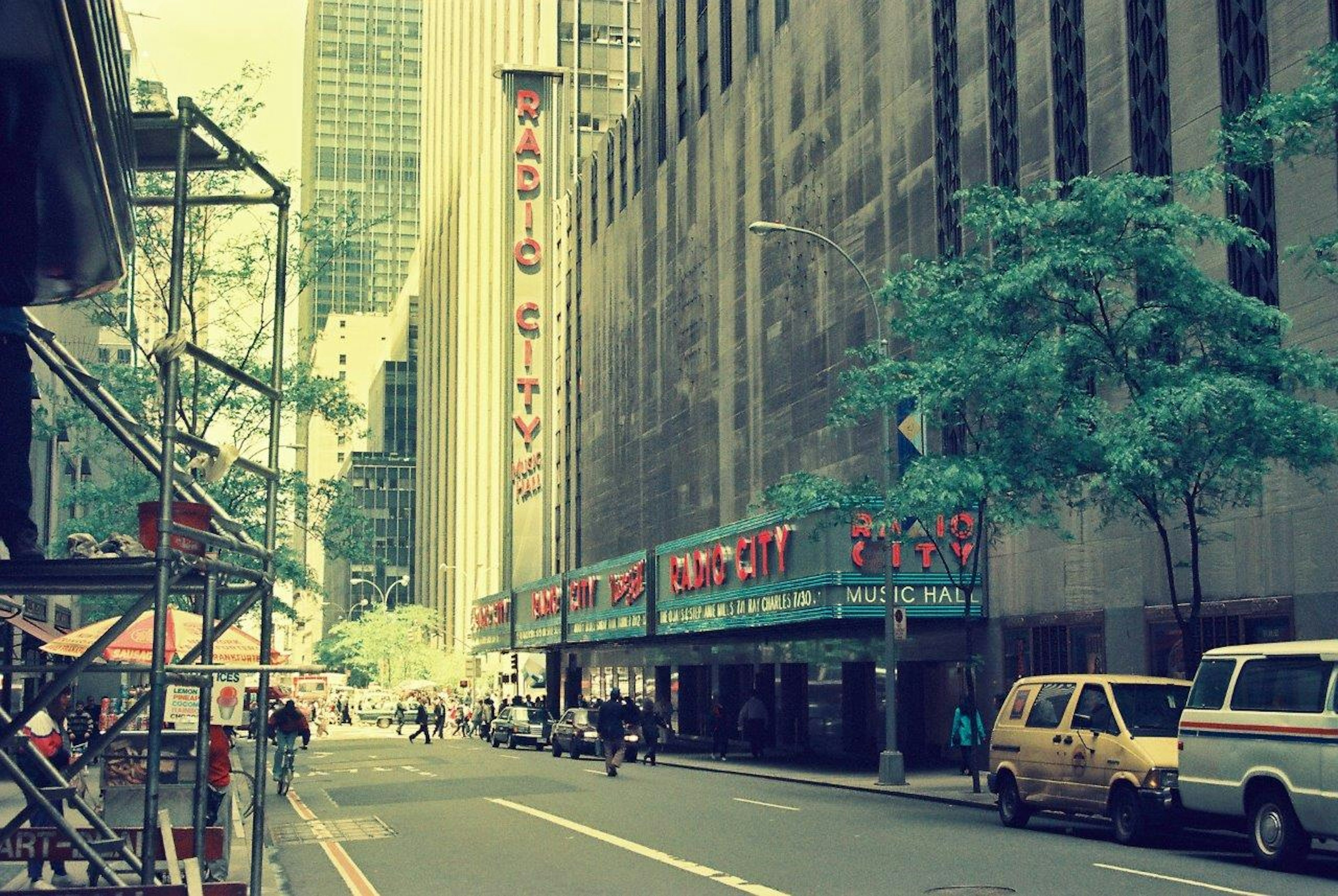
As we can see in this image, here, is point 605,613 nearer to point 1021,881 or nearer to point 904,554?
point 904,554

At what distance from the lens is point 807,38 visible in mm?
46938

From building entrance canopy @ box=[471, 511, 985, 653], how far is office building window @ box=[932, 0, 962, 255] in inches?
267

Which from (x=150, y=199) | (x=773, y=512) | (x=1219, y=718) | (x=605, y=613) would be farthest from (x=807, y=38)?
(x=150, y=199)

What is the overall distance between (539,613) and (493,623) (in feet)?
39.5

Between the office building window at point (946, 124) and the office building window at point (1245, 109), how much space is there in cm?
981

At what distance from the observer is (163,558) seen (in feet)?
24.8

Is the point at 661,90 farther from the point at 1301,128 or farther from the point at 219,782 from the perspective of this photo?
the point at 219,782

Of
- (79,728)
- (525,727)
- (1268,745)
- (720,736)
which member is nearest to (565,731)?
(525,727)

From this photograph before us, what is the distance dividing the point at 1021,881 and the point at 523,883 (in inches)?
191

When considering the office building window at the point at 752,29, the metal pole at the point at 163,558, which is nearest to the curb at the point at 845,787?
the metal pole at the point at 163,558

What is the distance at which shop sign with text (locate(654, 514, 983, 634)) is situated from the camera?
35.8 m

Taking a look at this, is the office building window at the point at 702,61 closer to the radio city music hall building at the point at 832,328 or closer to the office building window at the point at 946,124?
the radio city music hall building at the point at 832,328

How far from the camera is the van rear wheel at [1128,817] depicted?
19375 millimetres

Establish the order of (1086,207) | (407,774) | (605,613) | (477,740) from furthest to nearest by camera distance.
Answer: (477,740), (605,613), (407,774), (1086,207)
